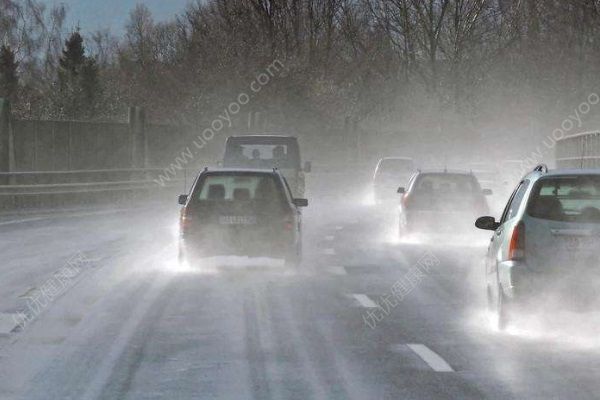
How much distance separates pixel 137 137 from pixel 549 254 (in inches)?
1298

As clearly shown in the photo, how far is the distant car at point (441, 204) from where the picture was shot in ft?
78.9

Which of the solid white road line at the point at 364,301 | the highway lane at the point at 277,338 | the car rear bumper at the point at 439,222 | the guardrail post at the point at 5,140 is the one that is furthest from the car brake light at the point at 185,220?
the guardrail post at the point at 5,140

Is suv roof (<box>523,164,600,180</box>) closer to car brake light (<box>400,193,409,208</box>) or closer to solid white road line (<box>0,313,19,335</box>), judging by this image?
solid white road line (<box>0,313,19,335</box>)

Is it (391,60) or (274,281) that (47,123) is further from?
(391,60)

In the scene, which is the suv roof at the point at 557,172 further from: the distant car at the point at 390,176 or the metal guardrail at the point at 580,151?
the distant car at the point at 390,176

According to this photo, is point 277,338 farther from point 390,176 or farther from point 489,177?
point 489,177

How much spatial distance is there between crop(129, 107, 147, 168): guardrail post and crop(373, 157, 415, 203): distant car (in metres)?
7.85

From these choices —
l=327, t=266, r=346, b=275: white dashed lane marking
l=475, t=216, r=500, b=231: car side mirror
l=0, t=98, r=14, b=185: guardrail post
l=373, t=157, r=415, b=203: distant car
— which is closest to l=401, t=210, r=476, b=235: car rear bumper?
l=327, t=266, r=346, b=275: white dashed lane marking

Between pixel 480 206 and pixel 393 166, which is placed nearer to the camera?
pixel 480 206

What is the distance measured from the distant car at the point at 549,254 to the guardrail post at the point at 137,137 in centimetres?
3194

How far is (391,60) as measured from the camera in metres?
93.4

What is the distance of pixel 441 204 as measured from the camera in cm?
2431

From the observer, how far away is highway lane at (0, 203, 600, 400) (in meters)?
8.98

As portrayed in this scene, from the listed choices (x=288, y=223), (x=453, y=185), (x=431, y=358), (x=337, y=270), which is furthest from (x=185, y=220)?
(x=453, y=185)
